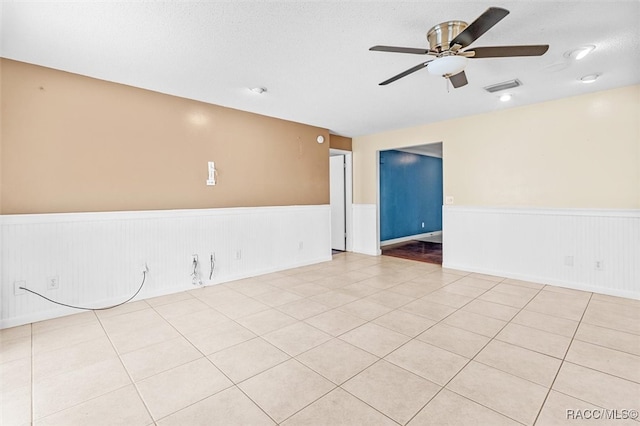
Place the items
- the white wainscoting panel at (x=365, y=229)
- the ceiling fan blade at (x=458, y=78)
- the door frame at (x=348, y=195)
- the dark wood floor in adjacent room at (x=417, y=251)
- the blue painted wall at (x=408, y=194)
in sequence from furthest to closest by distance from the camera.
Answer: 1. the blue painted wall at (x=408, y=194)
2. the door frame at (x=348, y=195)
3. the white wainscoting panel at (x=365, y=229)
4. the dark wood floor in adjacent room at (x=417, y=251)
5. the ceiling fan blade at (x=458, y=78)

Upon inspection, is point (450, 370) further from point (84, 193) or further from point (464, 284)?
point (84, 193)

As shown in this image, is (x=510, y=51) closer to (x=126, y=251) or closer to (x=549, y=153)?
(x=549, y=153)

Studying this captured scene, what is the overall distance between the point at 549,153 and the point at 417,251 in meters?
3.18

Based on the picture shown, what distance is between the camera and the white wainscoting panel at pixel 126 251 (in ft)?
9.29

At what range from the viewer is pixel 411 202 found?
773cm

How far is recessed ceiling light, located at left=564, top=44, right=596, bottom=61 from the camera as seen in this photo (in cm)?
255

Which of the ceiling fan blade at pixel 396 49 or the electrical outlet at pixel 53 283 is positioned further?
the electrical outlet at pixel 53 283

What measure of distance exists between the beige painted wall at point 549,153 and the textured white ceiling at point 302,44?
1.03ft

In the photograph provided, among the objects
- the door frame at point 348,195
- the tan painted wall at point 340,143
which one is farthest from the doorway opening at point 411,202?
the tan painted wall at point 340,143

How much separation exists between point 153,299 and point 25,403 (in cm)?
182

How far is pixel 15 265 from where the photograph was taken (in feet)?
9.17

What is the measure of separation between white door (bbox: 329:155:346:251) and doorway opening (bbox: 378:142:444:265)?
837 millimetres

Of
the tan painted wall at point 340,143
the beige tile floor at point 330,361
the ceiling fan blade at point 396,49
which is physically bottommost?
the beige tile floor at point 330,361

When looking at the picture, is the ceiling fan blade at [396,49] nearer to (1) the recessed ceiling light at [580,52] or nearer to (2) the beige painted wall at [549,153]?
(1) the recessed ceiling light at [580,52]
